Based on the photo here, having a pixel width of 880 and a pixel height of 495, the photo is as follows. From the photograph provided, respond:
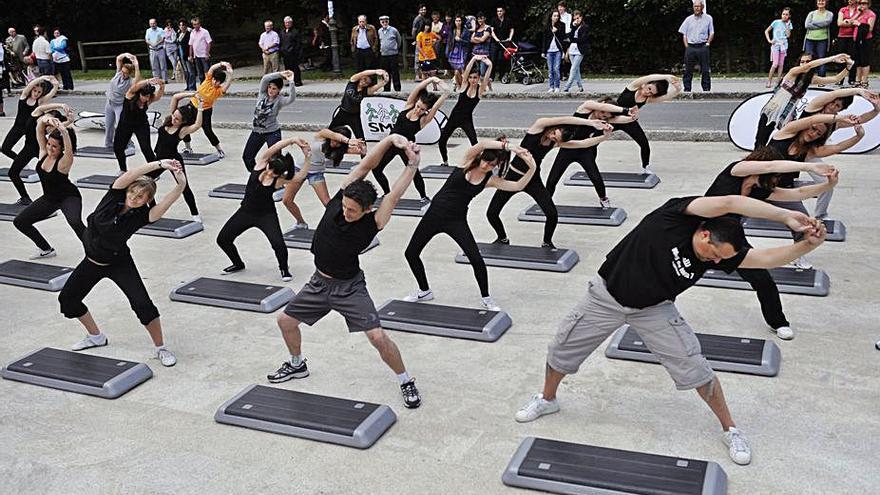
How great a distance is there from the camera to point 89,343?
721cm

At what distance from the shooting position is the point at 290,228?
1045cm

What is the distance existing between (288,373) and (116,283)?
1.45 m

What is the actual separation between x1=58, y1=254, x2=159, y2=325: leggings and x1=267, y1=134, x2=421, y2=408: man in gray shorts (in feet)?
4.21

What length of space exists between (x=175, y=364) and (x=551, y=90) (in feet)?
47.3

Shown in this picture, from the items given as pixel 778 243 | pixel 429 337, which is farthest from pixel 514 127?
pixel 429 337

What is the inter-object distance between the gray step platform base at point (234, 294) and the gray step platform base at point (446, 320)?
1.01 m

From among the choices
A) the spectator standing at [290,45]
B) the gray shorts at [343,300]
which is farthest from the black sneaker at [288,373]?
the spectator standing at [290,45]

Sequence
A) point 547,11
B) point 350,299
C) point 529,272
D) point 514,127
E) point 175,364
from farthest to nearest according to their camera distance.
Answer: point 547,11 → point 514,127 → point 529,272 → point 175,364 → point 350,299

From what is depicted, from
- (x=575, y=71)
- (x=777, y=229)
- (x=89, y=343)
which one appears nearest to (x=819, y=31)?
(x=575, y=71)

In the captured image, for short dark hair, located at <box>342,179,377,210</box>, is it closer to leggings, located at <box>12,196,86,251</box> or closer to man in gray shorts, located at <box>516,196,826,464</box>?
man in gray shorts, located at <box>516,196,826,464</box>

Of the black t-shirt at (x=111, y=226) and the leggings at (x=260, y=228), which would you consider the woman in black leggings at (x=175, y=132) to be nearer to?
the leggings at (x=260, y=228)

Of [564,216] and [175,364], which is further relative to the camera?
[564,216]

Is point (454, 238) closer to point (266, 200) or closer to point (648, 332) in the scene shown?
point (266, 200)

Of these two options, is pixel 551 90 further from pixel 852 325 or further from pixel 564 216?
pixel 852 325
